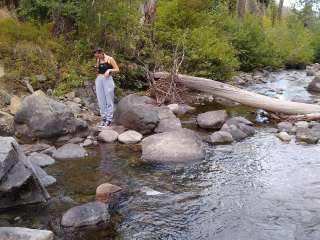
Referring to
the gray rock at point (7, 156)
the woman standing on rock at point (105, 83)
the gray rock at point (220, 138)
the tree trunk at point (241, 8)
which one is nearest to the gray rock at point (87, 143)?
the woman standing on rock at point (105, 83)

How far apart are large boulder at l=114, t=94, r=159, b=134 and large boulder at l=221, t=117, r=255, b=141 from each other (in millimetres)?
1759

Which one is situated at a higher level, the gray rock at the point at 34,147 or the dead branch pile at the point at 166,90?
the dead branch pile at the point at 166,90

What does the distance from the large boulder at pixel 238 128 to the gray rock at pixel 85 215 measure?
5.22m

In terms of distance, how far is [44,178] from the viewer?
25.4 feet

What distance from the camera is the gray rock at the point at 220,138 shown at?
1051 cm

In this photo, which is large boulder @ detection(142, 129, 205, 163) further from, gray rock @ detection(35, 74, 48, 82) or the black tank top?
gray rock @ detection(35, 74, 48, 82)

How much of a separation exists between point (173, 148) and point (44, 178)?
2.65 meters

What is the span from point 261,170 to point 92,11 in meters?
8.62

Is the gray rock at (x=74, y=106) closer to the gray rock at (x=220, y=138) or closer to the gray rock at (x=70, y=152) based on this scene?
the gray rock at (x=70, y=152)

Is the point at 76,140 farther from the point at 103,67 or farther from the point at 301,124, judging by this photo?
the point at 301,124

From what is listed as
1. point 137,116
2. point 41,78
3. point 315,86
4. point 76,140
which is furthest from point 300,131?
point 315,86

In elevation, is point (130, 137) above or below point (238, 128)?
below

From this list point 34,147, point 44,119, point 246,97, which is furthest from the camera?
point 246,97

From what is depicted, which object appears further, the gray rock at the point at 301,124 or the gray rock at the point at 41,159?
the gray rock at the point at 301,124
